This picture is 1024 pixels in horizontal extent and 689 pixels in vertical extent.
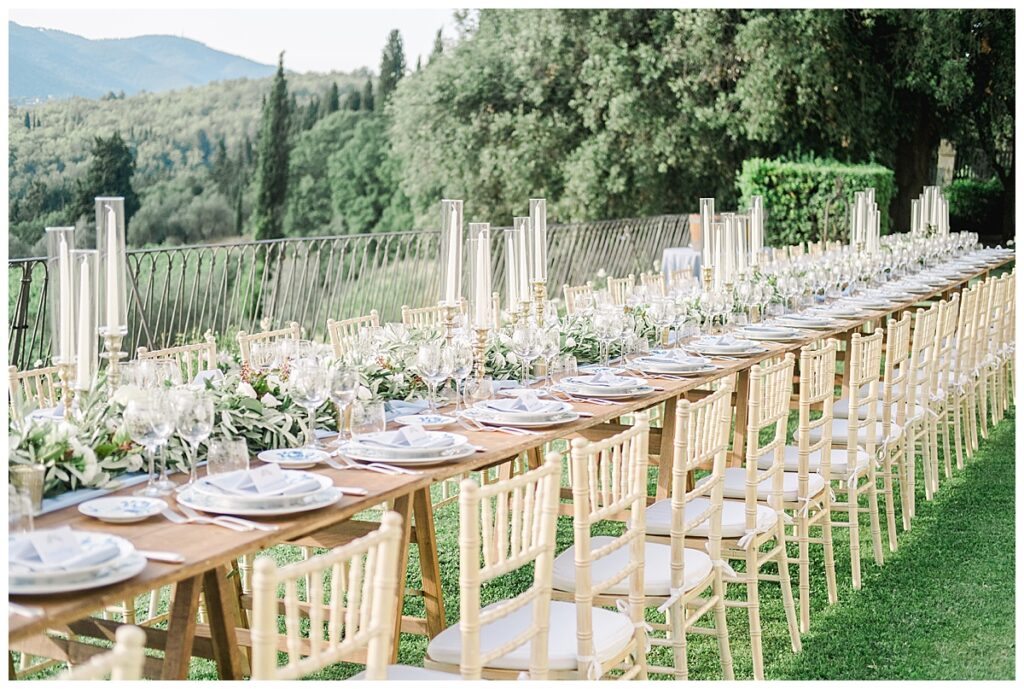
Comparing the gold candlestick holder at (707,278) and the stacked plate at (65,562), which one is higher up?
the gold candlestick holder at (707,278)

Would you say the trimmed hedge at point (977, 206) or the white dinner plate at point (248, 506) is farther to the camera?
the trimmed hedge at point (977, 206)

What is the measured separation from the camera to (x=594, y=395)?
402cm

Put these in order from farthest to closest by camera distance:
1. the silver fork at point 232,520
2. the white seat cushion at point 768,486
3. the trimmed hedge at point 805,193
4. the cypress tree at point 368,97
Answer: the cypress tree at point 368,97 < the trimmed hedge at point 805,193 < the white seat cushion at point 768,486 < the silver fork at point 232,520

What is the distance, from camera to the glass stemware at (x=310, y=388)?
121 inches

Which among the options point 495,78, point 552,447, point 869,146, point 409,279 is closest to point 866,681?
point 552,447

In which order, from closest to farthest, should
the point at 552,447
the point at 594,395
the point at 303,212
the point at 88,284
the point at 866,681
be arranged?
the point at 88,284, the point at 866,681, the point at 594,395, the point at 552,447, the point at 303,212

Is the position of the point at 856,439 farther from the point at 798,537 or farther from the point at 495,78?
the point at 495,78

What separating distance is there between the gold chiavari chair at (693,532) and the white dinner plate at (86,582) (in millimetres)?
1505

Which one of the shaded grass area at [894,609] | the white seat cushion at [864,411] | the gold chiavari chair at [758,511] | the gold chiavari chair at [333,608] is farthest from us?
the white seat cushion at [864,411]

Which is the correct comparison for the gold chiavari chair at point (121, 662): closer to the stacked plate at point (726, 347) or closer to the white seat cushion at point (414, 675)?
the white seat cushion at point (414, 675)

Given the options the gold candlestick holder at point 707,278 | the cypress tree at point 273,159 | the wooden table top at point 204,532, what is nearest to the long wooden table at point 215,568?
the wooden table top at point 204,532

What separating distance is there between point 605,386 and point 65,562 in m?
2.31

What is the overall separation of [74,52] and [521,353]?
21339 mm

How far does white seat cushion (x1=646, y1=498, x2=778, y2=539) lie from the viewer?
12.2 feet
